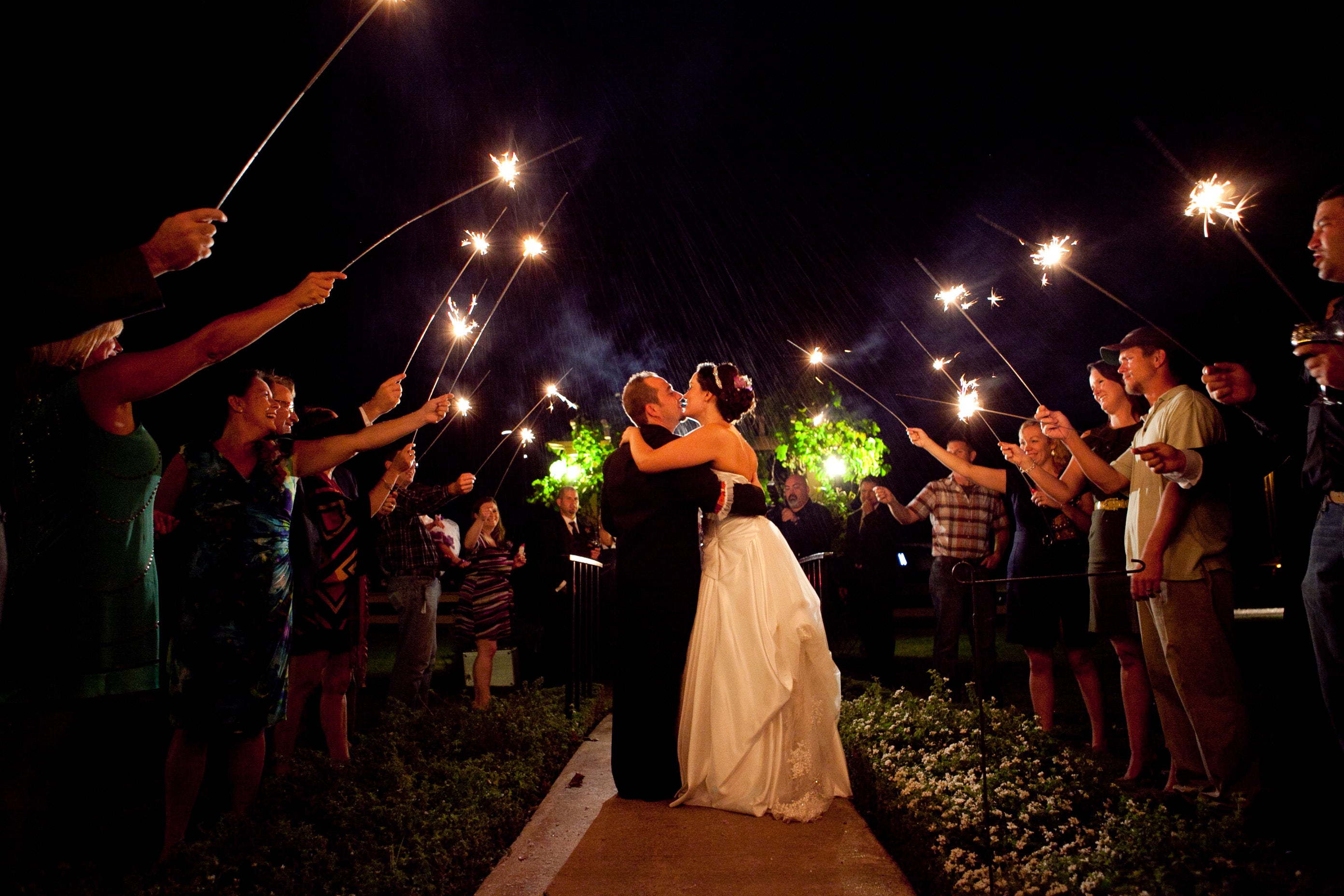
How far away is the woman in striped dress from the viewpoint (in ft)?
22.0

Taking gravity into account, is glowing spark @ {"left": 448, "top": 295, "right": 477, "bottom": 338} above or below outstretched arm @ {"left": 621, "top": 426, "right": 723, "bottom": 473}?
above

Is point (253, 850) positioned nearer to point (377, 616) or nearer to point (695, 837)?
point (695, 837)

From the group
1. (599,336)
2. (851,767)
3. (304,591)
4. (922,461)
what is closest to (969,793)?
(851,767)

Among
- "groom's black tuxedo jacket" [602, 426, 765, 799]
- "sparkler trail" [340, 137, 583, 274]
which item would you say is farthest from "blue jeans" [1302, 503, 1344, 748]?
"sparkler trail" [340, 137, 583, 274]

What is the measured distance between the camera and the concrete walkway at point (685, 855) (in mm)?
2826

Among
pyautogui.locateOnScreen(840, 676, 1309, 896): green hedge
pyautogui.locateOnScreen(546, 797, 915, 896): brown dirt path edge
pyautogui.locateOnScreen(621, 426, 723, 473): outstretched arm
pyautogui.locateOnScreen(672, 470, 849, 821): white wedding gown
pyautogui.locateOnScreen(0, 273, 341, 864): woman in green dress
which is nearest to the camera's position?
pyautogui.locateOnScreen(0, 273, 341, 864): woman in green dress

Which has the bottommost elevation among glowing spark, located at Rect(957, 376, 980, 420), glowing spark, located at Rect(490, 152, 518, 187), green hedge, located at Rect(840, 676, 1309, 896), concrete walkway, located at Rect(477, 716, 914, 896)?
concrete walkway, located at Rect(477, 716, 914, 896)

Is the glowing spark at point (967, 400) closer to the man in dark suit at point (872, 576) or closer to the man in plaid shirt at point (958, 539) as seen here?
the man in plaid shirt at point (958, 539)

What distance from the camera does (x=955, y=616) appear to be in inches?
272

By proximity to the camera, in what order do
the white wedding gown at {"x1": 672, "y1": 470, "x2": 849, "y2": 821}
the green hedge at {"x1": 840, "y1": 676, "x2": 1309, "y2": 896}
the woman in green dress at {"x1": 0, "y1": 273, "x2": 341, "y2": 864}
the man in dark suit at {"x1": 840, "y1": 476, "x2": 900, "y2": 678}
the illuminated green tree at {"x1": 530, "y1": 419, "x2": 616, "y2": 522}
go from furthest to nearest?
1. the illuminated green tree at {"x1": 530, "y1": 419, "x2": 616, "y2": 522}
2. the man in dark suit at {"x1": 840, "y1": 476, "x2": 900, "y2": 678}
3. the white wedding gown at {"x1": 672, "y1": 470, "x2": 849, "y2": 821}
4. the green hedge at {"x1": 840, "y1": 676, "x2": 1309, "y2": 896}
5. the woman in green dress at {"x1": 0, "y1": 273, "x2": 341, "y2": 864}

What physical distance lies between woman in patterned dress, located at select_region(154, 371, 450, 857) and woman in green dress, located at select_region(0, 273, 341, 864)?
472 millimetres

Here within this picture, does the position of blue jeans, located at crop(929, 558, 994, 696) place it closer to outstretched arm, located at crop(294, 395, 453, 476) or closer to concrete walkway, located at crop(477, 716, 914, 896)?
concrete walkway, located at crop(477, 716, 914, 896)

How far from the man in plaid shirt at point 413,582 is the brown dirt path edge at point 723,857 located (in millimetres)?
3303

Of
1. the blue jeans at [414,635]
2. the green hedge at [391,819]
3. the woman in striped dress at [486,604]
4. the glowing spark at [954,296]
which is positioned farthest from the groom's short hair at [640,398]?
the woman in striped dress at [486,604]
